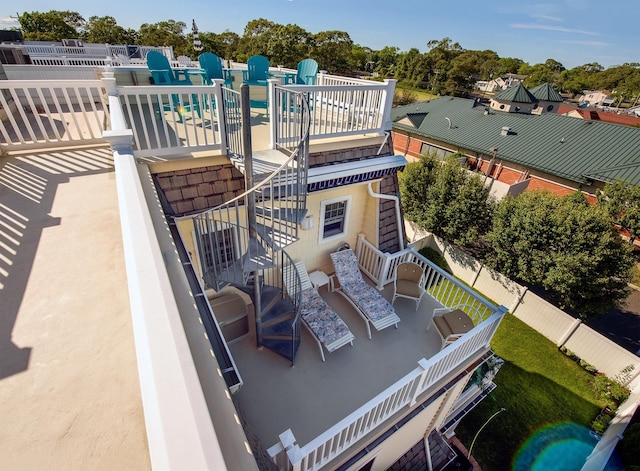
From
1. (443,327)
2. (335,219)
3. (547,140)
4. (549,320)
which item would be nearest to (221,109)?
(335,219)

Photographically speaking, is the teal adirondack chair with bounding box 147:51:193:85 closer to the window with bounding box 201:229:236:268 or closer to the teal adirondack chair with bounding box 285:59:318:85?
the teal adirondack chair with bounding box 285:59:318:85

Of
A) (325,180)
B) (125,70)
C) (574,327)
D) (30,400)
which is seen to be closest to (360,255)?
(325,180)

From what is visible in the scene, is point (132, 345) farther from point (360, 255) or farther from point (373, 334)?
point (360, 255)

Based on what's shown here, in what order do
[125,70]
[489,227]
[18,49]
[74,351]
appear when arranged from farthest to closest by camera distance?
[489,227] < [18,49] < [125,70] < [74,351]

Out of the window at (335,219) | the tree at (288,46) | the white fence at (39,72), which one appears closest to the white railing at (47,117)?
the white fence at (39,72)

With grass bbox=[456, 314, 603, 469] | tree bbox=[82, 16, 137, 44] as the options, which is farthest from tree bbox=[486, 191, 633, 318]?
tree bbox=[82, 16, 137, 44]
